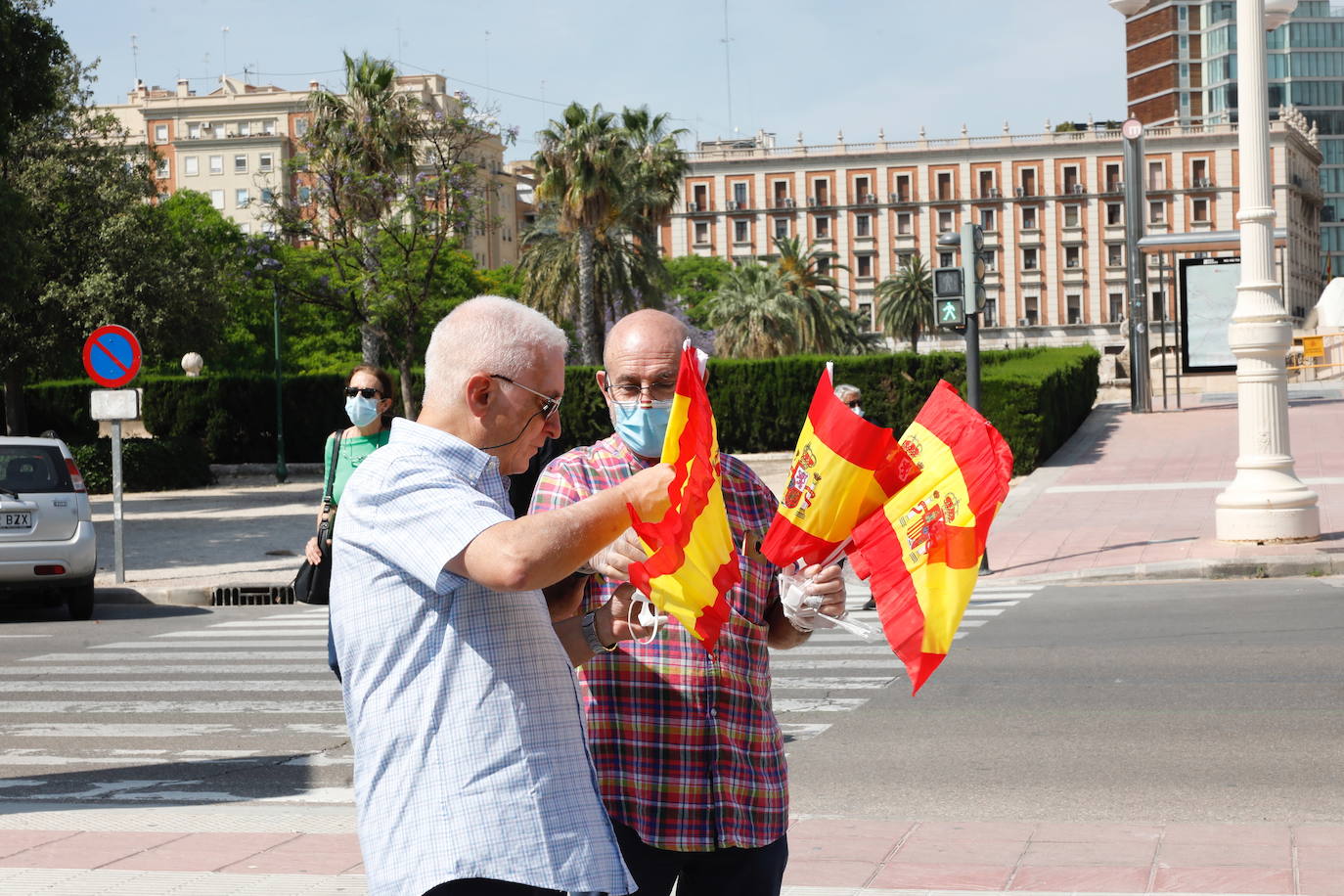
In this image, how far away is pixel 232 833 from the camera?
5.90m

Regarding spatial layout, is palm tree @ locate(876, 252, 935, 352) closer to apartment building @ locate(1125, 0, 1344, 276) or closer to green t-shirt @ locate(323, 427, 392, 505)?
apartment building @ locate(1125, 0, 1344, 276)

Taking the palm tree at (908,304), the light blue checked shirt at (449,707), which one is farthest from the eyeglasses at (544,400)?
the palm tree at (908,304)

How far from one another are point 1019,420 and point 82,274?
20.4m

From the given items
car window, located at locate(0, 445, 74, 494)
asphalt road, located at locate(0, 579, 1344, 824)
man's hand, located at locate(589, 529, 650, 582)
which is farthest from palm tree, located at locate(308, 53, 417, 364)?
man's hand, located at locate(589, 529, 650, 582)

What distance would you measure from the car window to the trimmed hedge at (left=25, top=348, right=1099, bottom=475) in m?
19.7

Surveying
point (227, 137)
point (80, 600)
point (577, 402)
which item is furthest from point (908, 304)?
point (80, 600)

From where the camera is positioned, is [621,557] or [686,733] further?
[686,733]

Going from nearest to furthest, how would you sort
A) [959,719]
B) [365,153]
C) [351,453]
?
1. [351,453]
2. [959,719]
3. [365,153]

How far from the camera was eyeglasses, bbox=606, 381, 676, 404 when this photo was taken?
10.0ft

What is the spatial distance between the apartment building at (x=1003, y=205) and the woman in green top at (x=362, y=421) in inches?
4122

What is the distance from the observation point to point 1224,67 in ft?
426

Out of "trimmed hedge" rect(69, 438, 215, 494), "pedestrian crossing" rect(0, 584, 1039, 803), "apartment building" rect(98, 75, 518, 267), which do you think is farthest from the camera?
"apartment building" rect(98, 75, 518, 267)

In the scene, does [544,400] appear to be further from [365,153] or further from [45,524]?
[365,153]

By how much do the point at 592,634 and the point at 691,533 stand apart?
1.76ft
